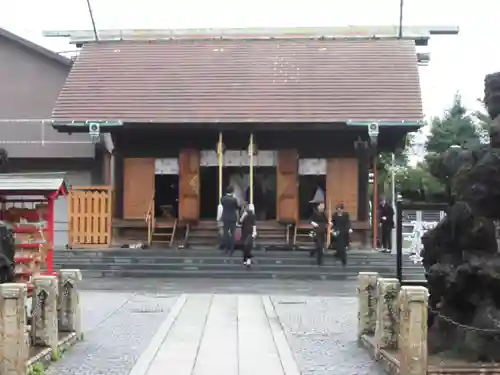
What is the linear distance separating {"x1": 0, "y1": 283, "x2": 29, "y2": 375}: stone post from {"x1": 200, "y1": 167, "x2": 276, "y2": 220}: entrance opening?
1578 cm

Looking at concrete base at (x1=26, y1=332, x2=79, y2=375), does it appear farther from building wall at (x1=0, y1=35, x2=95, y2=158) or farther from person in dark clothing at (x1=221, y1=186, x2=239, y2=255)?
building wall at (x1=0, y1=35, x2=95, y2=158)

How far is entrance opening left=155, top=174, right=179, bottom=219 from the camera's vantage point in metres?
22.9

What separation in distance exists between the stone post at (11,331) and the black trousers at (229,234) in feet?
41.3

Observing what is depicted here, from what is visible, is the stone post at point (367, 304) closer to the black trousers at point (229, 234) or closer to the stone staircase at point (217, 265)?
the stone staircase at point (217, 265)

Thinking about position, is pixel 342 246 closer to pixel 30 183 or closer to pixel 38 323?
pixel 30 183

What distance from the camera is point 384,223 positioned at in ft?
72.2

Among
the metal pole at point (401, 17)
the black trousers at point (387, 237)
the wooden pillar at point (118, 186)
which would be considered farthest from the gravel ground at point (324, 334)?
the metal pole at point (401, 17)

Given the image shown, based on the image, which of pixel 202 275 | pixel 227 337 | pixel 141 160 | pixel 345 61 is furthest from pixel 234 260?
pixel 227 337

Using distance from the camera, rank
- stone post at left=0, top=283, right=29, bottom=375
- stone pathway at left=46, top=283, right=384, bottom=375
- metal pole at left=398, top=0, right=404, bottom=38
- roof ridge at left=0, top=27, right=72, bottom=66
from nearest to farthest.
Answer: stone post at left=0, top=283, right=29, bottom=375, stone pathway at left=46, top=283, right=384, bottom=375, metal pole at left=398, top=0, right=404, bottom=38, roof ridge at left=0, top=27, right=72, bottom=66

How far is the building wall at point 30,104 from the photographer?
2384cm

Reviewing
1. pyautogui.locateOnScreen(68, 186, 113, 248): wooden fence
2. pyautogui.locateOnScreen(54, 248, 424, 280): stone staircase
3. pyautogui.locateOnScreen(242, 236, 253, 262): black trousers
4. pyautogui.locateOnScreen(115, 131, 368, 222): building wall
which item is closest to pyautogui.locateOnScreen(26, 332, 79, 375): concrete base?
pyautogui.locateOnScreen(54, 248, 424, 280): stone staircase

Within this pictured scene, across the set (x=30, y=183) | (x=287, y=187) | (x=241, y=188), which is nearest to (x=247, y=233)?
(x=287, y=187)

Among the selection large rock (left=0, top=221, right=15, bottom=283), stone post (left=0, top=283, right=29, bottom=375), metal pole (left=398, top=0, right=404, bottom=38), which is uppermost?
metal pole (left=398, top=0, right=404, bottom=38)

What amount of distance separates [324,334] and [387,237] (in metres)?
12.0
